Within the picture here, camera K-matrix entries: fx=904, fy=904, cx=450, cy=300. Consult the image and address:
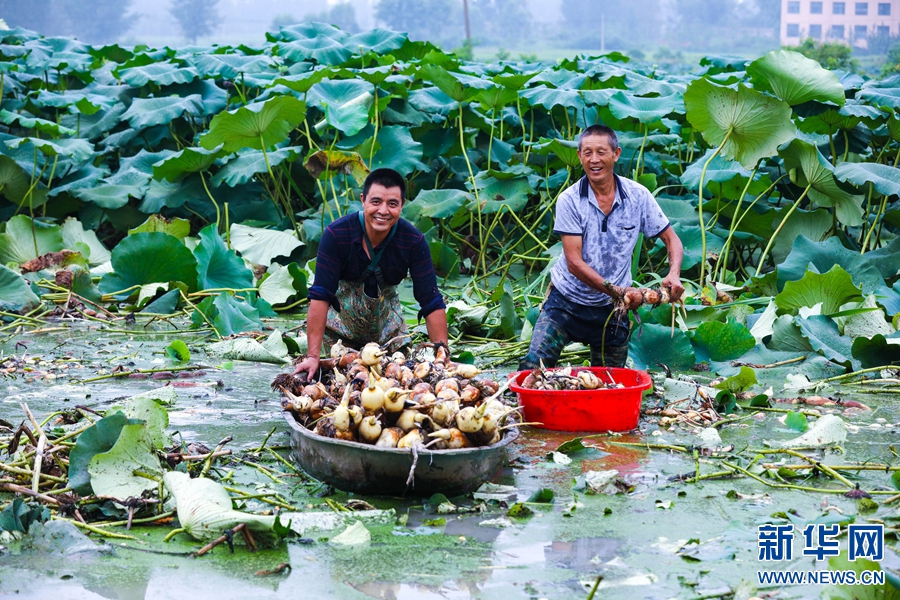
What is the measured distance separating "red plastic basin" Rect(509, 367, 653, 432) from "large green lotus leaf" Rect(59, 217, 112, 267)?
501cm

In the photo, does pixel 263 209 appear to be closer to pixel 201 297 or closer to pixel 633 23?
pixel 201 297

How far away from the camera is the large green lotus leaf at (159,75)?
328 inches

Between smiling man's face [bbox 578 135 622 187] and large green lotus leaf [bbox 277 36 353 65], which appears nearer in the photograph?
smiling man's face [bbox 578 135 622 187]

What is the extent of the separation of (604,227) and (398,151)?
3459mm

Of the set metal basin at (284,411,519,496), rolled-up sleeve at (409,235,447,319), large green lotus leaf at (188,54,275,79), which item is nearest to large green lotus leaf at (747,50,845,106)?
rolled-up sleeve at (409,235,447,319)

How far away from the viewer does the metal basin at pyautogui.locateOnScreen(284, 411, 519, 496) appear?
274cm

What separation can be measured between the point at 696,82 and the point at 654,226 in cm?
140

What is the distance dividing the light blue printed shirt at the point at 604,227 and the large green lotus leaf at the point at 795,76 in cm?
193

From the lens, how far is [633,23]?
57312 millimetres

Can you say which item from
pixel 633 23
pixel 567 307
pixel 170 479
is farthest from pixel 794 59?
pixel 633 23

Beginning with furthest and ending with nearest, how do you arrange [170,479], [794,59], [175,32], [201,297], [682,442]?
1. [175,32]
2. [201,297]
3. [794,59]
4. [682,442]
5. [170,479]

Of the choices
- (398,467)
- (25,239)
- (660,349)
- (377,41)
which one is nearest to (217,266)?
(25,239)

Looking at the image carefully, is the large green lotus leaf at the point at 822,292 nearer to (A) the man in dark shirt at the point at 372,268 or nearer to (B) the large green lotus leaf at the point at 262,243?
(A) the man in dark shirt at the point at 372,268

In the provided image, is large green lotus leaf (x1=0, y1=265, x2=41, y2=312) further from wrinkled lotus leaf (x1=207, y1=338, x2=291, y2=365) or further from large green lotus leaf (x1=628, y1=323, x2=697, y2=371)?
large green lotus leaf (x1=628, y1=323, x2=697, y2=371)
